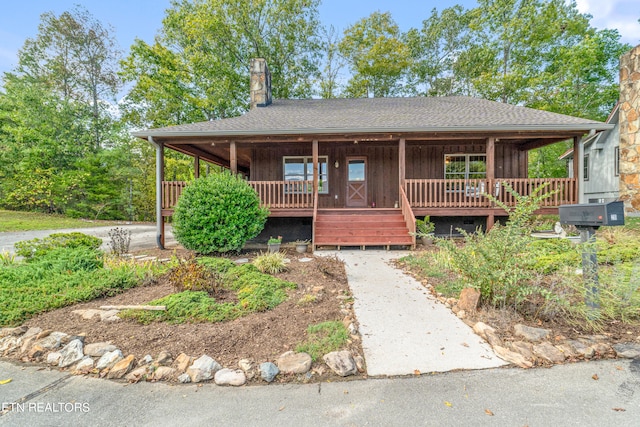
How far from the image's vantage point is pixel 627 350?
2.44 meters

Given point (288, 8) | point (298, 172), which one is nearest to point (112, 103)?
point (288, 8)

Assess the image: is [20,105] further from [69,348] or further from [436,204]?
[436,204]

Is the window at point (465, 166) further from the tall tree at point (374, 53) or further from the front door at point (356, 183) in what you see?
the tall tree at point (374, 53)

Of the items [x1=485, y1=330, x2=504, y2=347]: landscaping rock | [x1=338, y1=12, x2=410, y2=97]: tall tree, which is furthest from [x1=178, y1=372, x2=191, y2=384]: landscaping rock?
[x1=338, y1=12, x2=410, y2=97]: tall tree

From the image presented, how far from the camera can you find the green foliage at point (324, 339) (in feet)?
7.99

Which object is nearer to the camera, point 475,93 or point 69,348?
point 69,348

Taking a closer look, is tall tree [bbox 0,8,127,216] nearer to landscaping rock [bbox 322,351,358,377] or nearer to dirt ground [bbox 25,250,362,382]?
dirt ground [bbox 25,250,362,382]

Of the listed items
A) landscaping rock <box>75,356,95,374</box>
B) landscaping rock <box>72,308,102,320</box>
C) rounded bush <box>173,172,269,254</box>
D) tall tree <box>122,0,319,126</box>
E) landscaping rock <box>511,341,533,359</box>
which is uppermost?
tall tree <box>122,0,319,126</box>

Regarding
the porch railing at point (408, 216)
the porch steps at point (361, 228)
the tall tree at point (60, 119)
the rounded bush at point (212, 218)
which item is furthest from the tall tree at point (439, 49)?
the tall tree at point (60, 119)

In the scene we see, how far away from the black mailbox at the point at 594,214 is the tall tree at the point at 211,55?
17953mm

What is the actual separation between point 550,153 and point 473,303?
22.0 m

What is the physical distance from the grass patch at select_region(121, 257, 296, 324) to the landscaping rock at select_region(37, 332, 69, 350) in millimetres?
518

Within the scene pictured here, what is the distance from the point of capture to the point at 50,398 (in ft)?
6.58

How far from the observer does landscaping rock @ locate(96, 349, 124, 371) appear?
232cm
